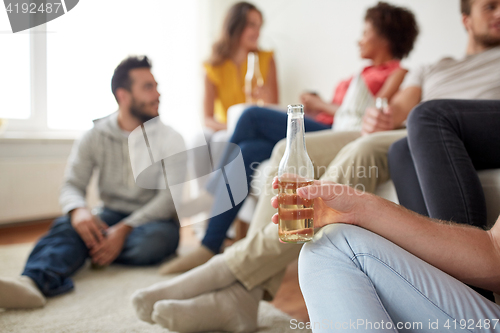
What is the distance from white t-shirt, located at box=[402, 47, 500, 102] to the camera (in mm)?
1023

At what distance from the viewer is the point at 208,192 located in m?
1.46

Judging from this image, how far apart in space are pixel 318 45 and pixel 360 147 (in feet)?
5.65

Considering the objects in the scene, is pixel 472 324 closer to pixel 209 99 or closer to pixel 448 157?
pixel 448 157

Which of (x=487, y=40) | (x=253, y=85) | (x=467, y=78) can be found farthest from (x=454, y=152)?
(x=253, y=85)

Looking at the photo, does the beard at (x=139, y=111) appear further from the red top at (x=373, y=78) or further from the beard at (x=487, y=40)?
the beard at (x=487, y=40)

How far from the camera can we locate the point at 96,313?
100 centimetres

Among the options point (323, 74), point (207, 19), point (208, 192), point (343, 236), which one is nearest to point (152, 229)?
point (208, 192)

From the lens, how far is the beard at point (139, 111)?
1212 mm

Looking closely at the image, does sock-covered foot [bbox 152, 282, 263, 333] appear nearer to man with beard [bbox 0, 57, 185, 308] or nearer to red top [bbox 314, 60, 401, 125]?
man with beard [bbox 0, 57, 185, 308]

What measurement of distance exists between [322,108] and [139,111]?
2.62 feet

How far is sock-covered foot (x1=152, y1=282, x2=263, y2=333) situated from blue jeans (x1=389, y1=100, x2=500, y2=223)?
412mm

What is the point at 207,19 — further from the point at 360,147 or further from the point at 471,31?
the point at 360,147

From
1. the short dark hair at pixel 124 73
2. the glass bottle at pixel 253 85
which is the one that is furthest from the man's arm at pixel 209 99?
the short dark hair at pixel 124 73

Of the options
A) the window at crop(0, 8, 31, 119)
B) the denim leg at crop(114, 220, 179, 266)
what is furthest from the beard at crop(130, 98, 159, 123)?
the window at crop(0, 8, 31, 119)
